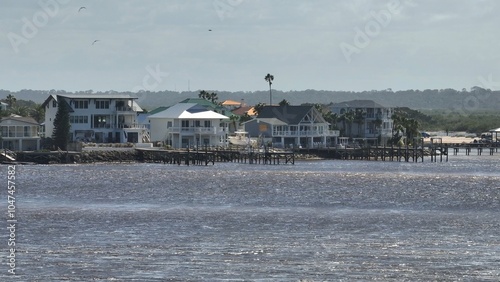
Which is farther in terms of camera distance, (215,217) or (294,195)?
(294,195)

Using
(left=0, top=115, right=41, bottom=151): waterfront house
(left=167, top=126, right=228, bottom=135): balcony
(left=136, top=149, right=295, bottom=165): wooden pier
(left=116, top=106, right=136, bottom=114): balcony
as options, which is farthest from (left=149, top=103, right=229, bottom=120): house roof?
(left=0, top=115, right=41, bottom=151): waterfront house

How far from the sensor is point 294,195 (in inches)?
3142

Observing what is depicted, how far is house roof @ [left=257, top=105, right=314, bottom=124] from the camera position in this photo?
5778 inches

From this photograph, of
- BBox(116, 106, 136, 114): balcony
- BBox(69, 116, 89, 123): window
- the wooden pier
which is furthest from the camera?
BBox(116, 106, 136, 114): balcony

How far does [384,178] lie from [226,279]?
195 feet

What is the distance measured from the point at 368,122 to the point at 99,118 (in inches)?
1810

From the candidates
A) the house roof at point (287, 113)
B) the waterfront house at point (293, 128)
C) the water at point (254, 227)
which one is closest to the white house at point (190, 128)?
the waterfront house at point (293, 128)

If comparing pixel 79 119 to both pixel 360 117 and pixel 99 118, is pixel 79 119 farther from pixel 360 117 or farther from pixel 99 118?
pixel 360 117

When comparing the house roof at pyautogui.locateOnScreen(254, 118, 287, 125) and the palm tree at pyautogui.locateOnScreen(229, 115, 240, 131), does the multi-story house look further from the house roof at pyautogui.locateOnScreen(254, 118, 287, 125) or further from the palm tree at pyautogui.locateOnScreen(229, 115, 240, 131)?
the house roof at pyautogui.locateOnScreen(254, 118, 287, 125)

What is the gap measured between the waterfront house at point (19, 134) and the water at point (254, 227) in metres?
20.1

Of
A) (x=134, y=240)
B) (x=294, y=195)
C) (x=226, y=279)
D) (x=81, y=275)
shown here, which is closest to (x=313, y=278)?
(x=226, y=279)

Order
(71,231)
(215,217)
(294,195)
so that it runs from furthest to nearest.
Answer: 1. (294,195)
2. (215,217)
3. (71,231)

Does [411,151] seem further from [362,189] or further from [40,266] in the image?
[40,266]

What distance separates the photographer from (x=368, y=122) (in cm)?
16225
